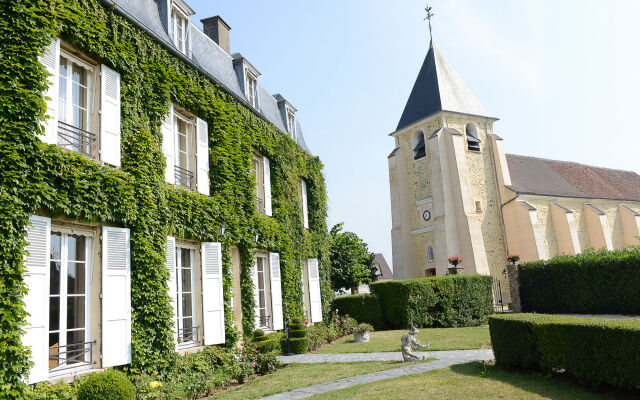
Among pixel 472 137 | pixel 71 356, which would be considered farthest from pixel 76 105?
pixel 472 137

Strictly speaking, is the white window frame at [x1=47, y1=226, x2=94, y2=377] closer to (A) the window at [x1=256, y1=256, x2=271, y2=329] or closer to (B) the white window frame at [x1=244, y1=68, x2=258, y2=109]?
(A) the window at [x1=256, y1=256, x2=271, y2=329]

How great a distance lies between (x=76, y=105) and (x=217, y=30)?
760cm

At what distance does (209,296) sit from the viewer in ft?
29.8

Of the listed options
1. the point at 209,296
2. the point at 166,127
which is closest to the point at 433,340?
the point at 209,296

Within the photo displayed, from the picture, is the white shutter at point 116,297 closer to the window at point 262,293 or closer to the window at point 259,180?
the window at point 262,293

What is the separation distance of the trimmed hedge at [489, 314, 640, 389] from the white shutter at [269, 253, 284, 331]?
562 centimetres

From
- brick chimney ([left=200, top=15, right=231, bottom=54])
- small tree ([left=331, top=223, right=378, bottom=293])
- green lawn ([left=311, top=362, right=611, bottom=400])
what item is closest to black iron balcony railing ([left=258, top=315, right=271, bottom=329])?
green lawn ([left=311, top=362, right=611, bottom=400])

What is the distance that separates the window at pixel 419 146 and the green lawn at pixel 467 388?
2268 centimetres

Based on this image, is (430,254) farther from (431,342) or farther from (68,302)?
(68,302)

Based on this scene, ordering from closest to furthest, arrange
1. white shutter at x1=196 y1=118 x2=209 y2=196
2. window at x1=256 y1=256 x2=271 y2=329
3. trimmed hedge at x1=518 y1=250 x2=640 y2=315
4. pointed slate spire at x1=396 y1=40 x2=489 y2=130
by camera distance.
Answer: white shutter at x1=196 y1=118 x2=209 y2=196 → window at x1=256 y1=256 x2=271 y2=329 → trimmed hedge at x1=518 y1=250 x2=640 y2=315 → pointed slate spire at x1=396 y1=40 x2=489 y2=130

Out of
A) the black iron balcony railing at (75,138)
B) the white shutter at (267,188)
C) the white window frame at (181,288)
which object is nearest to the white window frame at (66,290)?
the black iron balcony railing at (75,138)

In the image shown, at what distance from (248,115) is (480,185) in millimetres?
19535

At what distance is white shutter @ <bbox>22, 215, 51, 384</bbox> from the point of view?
5551 mm

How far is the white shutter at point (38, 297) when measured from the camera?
18.2 feet
